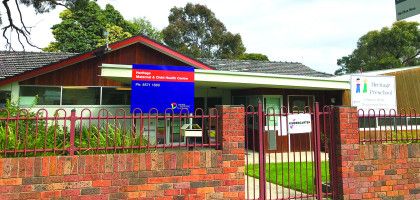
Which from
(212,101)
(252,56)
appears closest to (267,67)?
(212,101)

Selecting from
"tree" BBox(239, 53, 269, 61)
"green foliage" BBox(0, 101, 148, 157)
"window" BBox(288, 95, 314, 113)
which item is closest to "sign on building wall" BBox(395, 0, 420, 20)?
"green foliage" BBox(0, 101, 148, 157)

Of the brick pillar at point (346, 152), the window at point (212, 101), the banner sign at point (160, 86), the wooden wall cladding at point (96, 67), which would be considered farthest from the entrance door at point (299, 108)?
the brick pillar at point (346, 152)

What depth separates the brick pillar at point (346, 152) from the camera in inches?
236

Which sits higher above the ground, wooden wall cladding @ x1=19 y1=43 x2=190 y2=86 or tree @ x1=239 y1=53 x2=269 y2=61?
tree @ x1=239 y1=53 x2=269 y2=61

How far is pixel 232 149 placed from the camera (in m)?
5.50

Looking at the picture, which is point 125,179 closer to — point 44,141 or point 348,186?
point 44,141

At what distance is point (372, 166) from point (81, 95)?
385 inches

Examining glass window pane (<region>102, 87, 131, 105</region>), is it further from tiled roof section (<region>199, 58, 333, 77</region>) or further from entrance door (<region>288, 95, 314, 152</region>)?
entrance door (<region>288, 95, 314, 152</region>)

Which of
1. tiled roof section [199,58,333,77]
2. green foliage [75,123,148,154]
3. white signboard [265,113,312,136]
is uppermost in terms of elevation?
tiled roof section [199,58,333,77]

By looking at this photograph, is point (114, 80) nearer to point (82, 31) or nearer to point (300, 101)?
point (300, 101)

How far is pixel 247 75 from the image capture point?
1123 centimetres

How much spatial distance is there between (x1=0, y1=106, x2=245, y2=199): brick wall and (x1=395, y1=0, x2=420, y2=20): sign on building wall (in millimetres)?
2753

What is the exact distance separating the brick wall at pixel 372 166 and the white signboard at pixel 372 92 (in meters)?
1.24

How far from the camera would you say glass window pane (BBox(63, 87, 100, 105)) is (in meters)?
11.9
